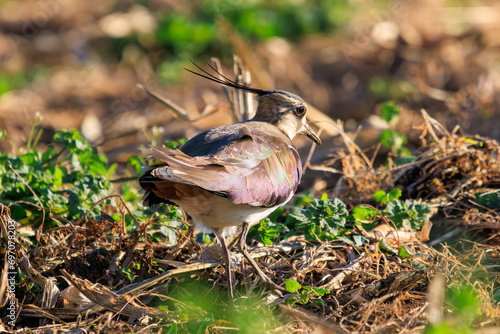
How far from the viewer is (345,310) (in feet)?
10.4

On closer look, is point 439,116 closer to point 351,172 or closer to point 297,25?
point 351,172

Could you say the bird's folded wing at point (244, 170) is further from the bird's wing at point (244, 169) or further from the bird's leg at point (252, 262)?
the bird's leg at point (252, 262)

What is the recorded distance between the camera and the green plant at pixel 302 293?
3.13m

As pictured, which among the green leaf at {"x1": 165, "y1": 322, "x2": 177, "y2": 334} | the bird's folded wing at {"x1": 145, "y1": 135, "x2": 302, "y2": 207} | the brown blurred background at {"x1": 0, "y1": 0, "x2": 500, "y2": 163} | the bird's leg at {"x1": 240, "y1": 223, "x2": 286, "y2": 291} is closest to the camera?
the bird's folded wing at {"x1": 145, "y1": 135, "x2": 302, "y2": 207}

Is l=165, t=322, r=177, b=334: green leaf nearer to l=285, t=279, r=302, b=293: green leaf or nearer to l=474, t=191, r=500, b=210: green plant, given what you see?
l=285, t=279, r=302, b=293: green leaf

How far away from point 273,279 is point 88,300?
1.05 metres

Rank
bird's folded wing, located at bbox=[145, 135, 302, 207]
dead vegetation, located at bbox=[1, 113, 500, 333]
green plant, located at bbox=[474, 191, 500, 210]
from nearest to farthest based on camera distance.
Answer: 1. bird's folded wing, located at bbox=[145, 135, 302, 207]
2. dead vegetation, located at bbox=[1, 113, 500, 333]
3. green plant, located at bbox=[474, 191, 500, 210]

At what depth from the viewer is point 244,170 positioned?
3092 mm

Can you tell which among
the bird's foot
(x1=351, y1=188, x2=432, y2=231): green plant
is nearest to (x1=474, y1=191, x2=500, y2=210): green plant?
(x1=351, y1=188, x2=432, y2=231): green plant

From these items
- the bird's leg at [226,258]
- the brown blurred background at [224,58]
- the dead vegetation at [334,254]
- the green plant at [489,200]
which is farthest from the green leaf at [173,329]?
the brown blurred background at [224,58]

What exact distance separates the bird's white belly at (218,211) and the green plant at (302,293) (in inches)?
16.3

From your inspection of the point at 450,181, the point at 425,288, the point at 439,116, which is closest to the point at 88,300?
the point at 425,288

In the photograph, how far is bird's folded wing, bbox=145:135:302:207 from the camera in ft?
9.14

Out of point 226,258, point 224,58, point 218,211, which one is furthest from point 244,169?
point 224,58
